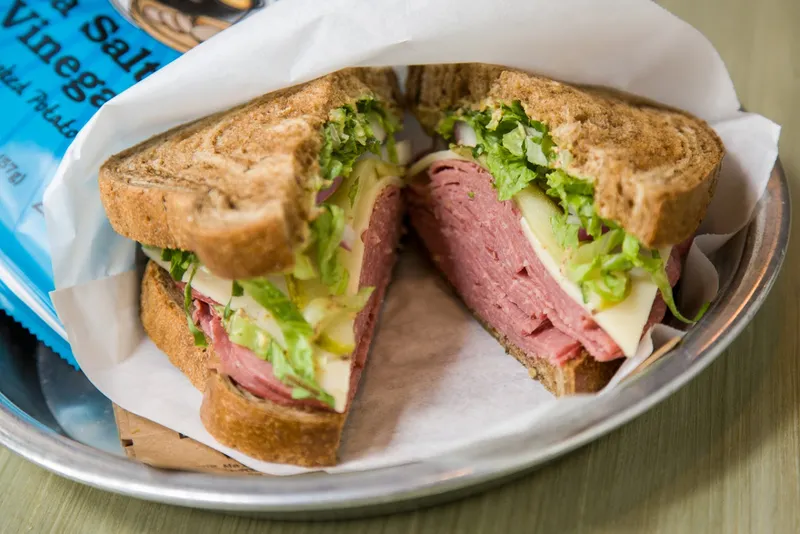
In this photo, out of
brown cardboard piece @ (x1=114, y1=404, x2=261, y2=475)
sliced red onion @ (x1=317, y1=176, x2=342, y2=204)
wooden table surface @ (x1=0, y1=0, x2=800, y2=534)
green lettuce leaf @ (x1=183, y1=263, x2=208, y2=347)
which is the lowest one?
wooden table surface @ (x1=0, y1=0, x2=800, y2=534)

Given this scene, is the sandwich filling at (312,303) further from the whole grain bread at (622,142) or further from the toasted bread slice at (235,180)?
the whole grain bread at (622,142)

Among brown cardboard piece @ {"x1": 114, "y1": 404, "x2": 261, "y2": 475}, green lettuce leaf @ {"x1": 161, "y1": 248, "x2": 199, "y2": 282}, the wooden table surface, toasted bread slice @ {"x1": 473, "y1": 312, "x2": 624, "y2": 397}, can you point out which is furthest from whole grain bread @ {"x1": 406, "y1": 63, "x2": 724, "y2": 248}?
brown cardboard piece @ {"x1": 114, "y1": 404, "x2": 261, "y2": 475}

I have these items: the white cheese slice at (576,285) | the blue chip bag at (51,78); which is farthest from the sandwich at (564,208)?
the blue chip bag at (51,78)

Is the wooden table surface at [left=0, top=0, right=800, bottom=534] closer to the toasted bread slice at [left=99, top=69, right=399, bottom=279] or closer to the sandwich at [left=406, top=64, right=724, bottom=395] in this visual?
the sandwich at [left=406, top=64, right=724, bottom=395]

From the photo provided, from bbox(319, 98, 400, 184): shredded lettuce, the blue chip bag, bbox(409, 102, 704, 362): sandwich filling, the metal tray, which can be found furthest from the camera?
the blue chip bag

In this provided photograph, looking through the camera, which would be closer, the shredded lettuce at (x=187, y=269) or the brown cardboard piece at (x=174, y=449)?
the brown cardboard piece at (x=174, y=449)
